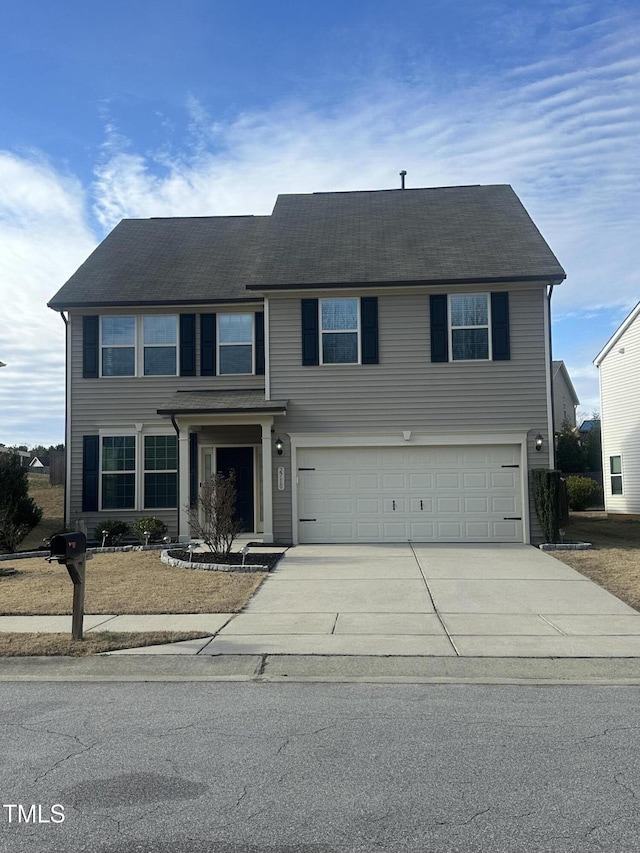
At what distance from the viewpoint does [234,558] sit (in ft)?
46.2

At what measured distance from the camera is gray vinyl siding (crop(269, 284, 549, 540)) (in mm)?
16719

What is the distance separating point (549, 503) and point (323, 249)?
26.1 ft

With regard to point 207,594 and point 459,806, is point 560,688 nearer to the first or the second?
point 459,806

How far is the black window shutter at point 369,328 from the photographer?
1698 centimetres

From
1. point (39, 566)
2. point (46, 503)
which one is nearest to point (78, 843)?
point (39, 566)

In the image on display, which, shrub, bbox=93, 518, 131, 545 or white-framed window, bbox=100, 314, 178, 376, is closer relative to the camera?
shrub, bbox=93, 518, 131, 545

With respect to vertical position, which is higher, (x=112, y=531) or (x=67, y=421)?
(x=67, y=421)

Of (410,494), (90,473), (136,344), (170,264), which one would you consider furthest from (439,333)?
(90,473)

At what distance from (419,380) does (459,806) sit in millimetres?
13181

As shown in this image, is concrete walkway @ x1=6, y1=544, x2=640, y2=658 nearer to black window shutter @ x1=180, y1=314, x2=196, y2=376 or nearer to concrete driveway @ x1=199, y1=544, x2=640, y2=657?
concrete driveway @ x1=199, y1=544, x2=640, y2=657

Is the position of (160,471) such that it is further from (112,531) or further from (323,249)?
(323,249)

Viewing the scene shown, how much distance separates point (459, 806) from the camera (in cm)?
417

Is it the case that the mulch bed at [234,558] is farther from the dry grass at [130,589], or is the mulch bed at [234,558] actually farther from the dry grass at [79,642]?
the dry grass at [79,642]

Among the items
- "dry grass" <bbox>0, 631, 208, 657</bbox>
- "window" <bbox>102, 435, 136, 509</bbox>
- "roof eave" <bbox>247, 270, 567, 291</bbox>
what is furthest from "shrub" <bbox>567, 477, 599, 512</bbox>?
"dry grass" <bbox>0, 631, 208, 657</bbox>
